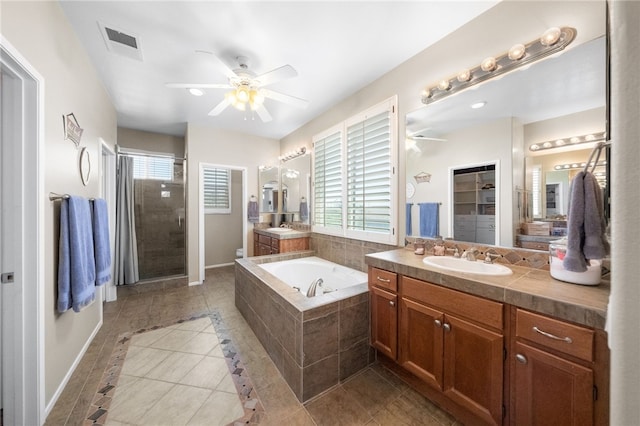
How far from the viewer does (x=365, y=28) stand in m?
1.92

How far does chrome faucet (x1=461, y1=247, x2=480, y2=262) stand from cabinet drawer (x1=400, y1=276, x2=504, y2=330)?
0.51m

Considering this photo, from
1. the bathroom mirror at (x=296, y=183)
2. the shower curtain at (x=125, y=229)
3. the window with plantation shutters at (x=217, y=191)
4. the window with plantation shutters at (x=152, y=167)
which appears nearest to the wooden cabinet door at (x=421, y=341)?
the bathroom mirror at (x=296, y=183)

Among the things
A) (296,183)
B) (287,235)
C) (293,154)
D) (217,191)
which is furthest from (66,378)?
(217,191)

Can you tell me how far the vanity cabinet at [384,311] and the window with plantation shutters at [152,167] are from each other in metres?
3.77

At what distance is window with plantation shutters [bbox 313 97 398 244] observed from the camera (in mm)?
2474

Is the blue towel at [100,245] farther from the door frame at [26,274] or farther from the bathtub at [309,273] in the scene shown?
the bathtub at [309,273]

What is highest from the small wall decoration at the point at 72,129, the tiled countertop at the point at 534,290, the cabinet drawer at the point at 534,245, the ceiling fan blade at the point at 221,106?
the ceiling fan blade at the point at 221,106

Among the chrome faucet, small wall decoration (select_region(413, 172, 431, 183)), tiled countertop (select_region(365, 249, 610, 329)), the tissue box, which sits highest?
small wall decoration (select_region(413, 172, 431, 183))

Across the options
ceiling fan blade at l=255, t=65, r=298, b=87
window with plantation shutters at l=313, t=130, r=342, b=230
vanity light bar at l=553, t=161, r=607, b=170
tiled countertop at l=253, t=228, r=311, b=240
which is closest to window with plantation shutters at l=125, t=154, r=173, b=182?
tiled countertop at l=253, t=228, r=311, b=240

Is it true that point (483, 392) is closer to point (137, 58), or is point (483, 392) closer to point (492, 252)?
point (492, 252)

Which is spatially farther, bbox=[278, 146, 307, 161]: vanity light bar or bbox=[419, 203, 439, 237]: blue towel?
bbox=[278, 146, 307, 161]: vanity light bar

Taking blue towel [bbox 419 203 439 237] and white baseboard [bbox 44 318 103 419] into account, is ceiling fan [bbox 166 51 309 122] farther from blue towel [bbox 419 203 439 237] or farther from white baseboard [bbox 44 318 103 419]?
white baseboard [bbox 44 318 103 419]

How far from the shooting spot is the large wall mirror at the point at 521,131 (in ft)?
4.66

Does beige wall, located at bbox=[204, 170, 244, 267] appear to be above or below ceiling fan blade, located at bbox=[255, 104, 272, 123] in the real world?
below
